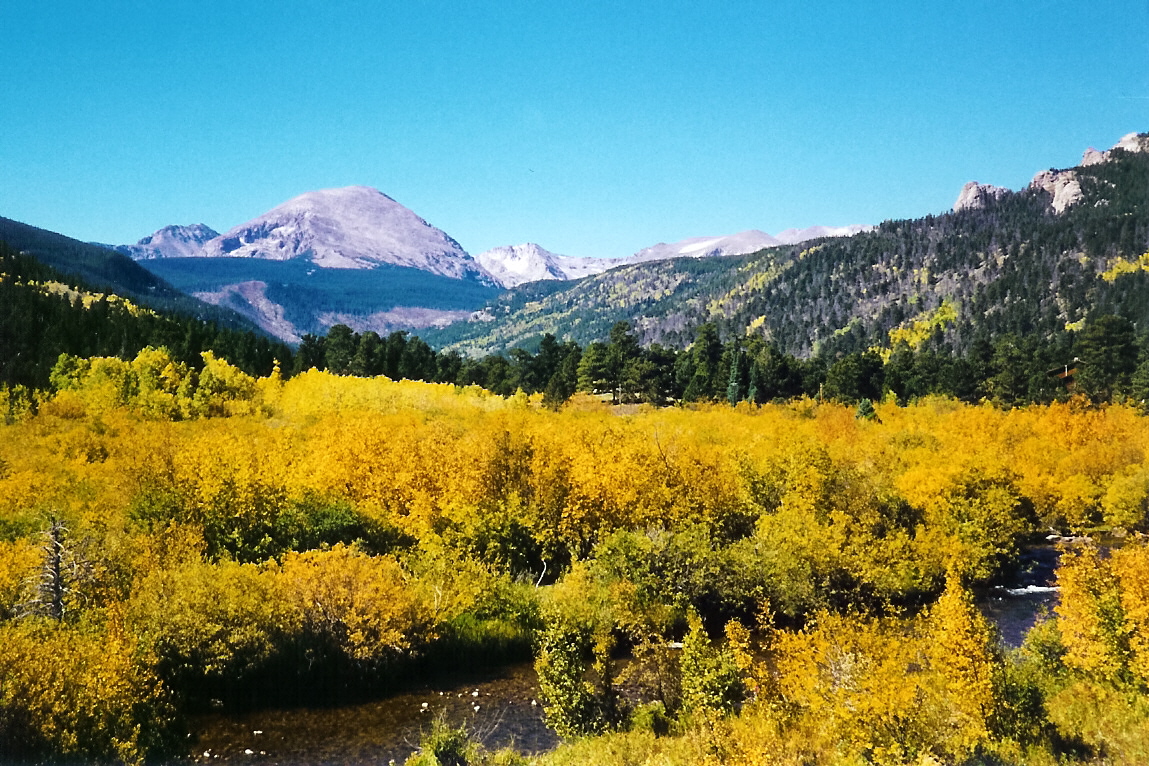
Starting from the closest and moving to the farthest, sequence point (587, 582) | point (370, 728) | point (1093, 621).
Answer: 1. point (1093, 621)
2. point (370, 728)
3. point (587, 582)

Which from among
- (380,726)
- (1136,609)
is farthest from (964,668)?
(380,726)

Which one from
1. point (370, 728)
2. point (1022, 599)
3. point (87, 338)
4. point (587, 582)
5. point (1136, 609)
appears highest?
point (87, 338)

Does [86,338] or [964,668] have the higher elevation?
[86,338]

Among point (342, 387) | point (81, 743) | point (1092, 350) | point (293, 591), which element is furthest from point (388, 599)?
point (1092, 350)

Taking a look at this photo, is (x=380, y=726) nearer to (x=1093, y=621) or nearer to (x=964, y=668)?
(x=964, y=668)

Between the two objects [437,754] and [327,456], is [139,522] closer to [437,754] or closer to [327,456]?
[327,456]

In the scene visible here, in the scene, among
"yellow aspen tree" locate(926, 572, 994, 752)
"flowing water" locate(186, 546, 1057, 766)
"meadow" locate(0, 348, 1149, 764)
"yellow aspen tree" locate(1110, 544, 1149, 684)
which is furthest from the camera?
"flowing water" locate(186, 546, 1057, 766)

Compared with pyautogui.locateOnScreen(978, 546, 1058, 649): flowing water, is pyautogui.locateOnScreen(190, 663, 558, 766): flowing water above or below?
below

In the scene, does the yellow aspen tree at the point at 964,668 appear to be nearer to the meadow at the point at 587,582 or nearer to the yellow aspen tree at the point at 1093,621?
the meadow at the point at 587,582

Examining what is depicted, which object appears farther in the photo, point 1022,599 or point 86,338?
point 86,338

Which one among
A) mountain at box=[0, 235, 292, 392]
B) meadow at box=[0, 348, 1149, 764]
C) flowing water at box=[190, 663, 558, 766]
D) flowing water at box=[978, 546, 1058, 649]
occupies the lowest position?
flowing water at box=[190, 663, 558, 766]

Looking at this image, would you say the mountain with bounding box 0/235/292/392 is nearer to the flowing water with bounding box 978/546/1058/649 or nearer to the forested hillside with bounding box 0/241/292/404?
the forested hillside with bounding box 0/241/292/404

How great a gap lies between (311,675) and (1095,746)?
104 feet

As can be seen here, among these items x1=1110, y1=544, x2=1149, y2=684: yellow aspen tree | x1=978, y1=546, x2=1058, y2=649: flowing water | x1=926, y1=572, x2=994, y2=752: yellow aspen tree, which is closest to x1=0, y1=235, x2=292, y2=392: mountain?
x1=978, y1=546, x2=1058, y2=649: flowing water
